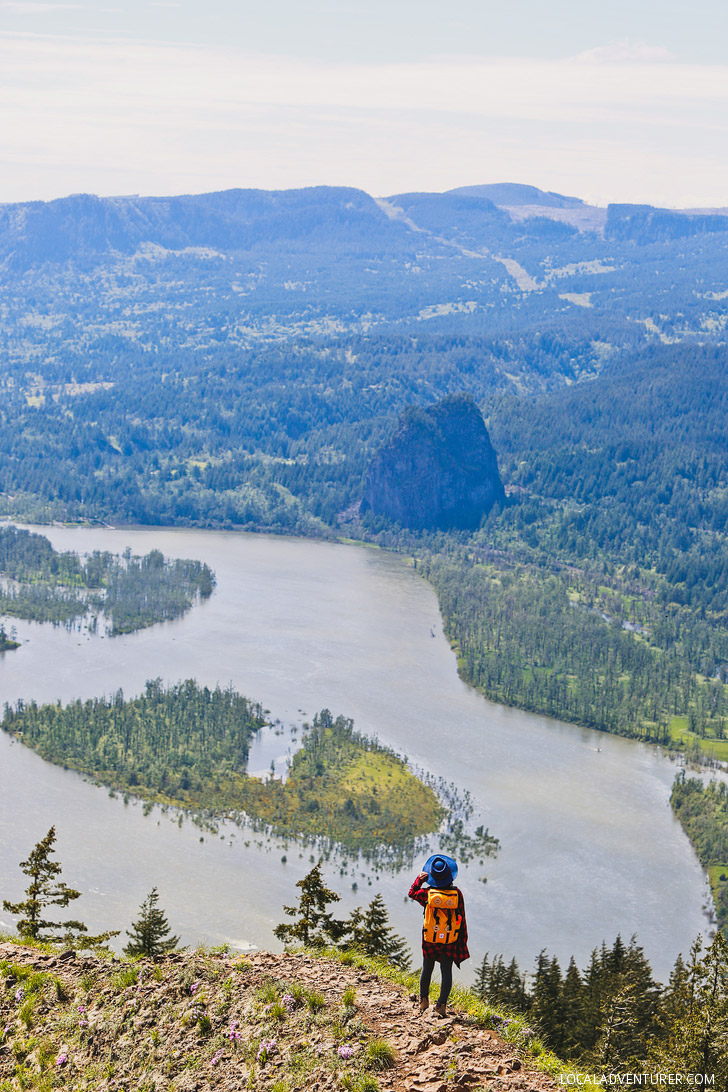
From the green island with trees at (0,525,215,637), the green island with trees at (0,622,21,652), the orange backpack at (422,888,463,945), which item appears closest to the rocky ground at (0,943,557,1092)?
the orange backpack at (422,888,463,945)

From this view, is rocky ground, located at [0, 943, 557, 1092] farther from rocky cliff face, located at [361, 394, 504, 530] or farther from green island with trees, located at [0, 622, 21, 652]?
rocky cliff face, located at [361, 394, 504, 530]

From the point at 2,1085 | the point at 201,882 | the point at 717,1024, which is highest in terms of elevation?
the point at 2,1085

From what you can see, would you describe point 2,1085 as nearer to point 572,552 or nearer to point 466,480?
point 572,552

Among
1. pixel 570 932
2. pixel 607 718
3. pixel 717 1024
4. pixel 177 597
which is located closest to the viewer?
pixel 717 1024

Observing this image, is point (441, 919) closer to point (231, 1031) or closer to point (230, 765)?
point (231, 1031)

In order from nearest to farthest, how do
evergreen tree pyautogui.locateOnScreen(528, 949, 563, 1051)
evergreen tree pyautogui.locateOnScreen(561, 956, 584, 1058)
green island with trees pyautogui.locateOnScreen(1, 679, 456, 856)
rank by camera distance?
evergreen tree pyautogui.locateOnScreen(561, 956, 584, 1058)
evergreen tree pyautogui.locateOnScreen(528, 949, 563, 1051)
green island with trees pyautogui.locateOnScreen(1, 679, 456, 856)

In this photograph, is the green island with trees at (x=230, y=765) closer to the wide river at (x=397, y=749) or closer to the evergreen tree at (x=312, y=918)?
the wide river at (x=397, y=749)

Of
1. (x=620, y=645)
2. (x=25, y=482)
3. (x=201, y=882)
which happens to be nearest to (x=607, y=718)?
(x=620, y=645)
